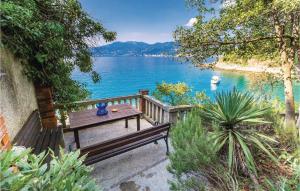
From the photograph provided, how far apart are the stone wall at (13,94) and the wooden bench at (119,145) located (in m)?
1.13

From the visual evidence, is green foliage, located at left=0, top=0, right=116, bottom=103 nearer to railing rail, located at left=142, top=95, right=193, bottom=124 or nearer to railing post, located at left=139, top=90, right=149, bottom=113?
railing post, located at left=139, top=90, right=149, bottom=113

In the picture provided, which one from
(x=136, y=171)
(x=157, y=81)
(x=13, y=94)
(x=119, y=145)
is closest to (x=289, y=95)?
(x=136, y=171)

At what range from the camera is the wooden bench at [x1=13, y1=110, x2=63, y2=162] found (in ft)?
8.48

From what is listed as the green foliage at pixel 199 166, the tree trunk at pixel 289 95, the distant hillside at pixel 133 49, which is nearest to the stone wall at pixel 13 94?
the green foliage at pixel 199 166

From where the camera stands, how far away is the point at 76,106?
4.82 m

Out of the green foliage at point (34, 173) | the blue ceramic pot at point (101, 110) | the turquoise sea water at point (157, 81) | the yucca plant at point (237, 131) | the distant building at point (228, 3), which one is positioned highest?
the distant building at point (228, 3)

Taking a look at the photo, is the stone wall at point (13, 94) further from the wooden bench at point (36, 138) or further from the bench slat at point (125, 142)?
the bench slat at point (125, 142)

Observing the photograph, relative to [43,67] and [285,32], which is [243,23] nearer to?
[285,32]

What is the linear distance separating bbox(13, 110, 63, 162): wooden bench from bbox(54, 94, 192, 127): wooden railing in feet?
3.78

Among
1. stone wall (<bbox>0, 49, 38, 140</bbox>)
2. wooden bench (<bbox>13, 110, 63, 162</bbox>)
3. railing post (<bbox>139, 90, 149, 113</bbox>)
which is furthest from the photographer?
railing post (<bbox>139, 90, 149, 113</bbox>)

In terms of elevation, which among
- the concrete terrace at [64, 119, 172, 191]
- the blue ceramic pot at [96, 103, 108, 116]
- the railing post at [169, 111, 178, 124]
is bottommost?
the concrete terrace at [64, 119, 172, 191]

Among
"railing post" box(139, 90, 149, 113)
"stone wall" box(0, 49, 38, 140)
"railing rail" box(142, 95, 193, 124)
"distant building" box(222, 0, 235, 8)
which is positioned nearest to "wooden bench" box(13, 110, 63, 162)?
"stone wall" box(0, 49, 38, 140)

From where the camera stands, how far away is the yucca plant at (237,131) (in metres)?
2.29

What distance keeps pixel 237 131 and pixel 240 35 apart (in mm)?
2542
